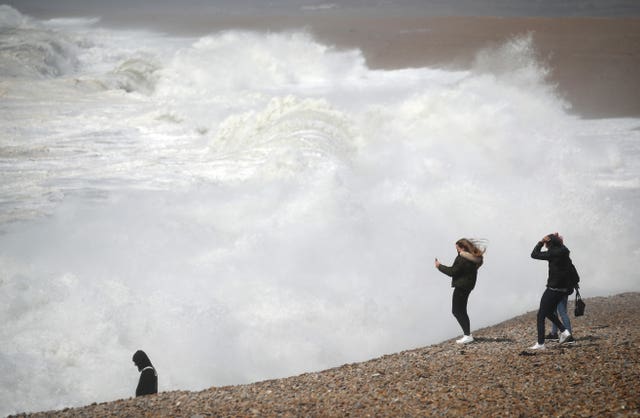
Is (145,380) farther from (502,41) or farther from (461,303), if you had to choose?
(502,41)

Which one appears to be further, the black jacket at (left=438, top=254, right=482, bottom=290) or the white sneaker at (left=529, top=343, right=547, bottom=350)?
the black jacket at (left=438, top=254, right=482, bottom=290)

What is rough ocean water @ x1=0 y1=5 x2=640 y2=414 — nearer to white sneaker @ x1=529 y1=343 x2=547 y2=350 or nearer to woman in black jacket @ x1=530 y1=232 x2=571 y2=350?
white sneaker @ x1=529 y1=343 x2=547 y2=350

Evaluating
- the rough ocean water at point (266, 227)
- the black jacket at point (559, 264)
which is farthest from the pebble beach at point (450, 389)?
the rough ocean water at point (266, 227)

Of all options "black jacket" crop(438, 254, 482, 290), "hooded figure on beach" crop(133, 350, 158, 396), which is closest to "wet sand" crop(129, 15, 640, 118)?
"black jacket" crop(438, 254, 482, 290)

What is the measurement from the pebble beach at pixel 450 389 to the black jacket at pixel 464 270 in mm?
573

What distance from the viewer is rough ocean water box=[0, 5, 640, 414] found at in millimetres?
7094

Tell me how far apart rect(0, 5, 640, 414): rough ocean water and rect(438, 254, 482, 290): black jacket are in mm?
2286

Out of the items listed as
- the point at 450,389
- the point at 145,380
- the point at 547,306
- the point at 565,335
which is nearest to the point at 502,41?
the point at 565,335

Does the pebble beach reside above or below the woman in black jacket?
below

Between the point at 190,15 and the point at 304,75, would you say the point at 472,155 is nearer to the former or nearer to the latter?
the point at 304,75

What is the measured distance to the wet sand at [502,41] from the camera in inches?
992

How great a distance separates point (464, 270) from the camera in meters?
5.45

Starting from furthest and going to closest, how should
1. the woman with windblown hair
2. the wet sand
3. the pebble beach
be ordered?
the wet sand → the woman with windblown hair → the pebble beach

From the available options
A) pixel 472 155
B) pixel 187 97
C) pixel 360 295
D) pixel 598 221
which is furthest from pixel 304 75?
pixel 360 295
